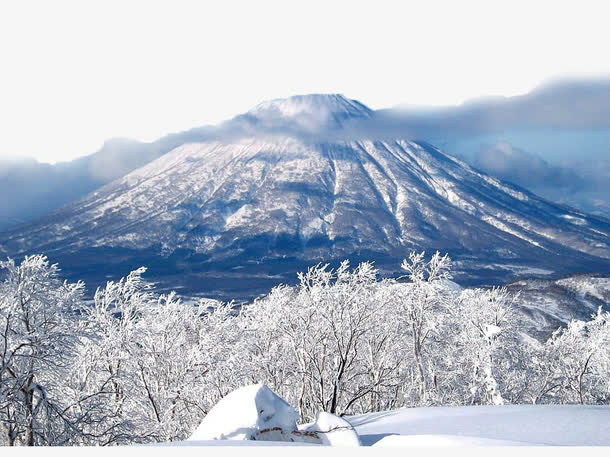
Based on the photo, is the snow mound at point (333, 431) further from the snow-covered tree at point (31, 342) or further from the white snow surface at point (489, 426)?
the snow-covered tree at point (31, 342)

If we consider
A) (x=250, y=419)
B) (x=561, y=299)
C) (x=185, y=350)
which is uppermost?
(x=250, y=419)

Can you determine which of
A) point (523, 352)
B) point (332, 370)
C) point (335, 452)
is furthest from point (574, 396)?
point (335, 452)

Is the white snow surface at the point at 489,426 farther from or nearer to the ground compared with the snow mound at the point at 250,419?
nearer to the ground

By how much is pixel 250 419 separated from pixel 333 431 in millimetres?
1762

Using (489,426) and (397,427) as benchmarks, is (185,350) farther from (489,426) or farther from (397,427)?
(489,426)

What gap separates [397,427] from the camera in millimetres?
11406

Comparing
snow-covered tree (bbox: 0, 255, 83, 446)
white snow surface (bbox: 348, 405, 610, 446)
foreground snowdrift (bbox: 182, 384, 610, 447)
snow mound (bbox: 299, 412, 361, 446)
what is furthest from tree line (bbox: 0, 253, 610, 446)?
white snow surface (bbox: 348, 405, 610, 446)

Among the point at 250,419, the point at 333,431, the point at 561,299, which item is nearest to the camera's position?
the point at 250,419

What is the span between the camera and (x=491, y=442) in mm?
8500

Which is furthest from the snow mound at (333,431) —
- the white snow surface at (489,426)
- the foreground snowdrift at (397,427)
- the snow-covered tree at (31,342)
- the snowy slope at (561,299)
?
the snowy slope at (561,299)

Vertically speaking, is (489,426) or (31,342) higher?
(31,342)

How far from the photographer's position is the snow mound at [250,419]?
31.6ft

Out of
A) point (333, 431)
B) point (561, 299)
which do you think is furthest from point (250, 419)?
point (561, 299)

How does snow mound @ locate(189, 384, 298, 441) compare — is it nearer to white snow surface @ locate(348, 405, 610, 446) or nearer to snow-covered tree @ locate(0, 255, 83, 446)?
white snow surface @ locate(348, 405, 610, 446)
